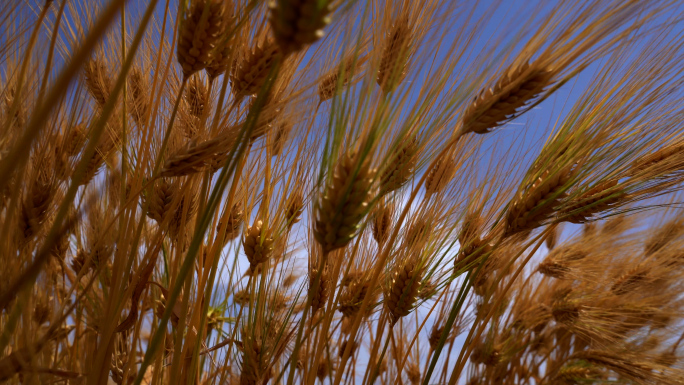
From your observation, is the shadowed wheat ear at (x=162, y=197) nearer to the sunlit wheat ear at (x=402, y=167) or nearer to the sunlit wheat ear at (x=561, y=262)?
the sunlit wheat ear at (x=402, y=167)

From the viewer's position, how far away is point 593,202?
0.96 meters

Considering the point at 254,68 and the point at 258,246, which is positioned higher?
the point at 254,68

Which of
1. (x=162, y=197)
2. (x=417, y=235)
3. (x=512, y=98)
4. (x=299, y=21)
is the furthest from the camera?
(x=417, y=235)

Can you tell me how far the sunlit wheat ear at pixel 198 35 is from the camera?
0.68 meters

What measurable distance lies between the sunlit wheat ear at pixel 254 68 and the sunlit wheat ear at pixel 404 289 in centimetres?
48

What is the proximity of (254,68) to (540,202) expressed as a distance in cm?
61

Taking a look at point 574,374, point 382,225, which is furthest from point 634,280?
point 382,225

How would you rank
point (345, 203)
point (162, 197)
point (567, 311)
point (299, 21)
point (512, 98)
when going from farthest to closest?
point (567, 311), point (162, 197), point (512, 98), point (345, 203), point (299, 21)

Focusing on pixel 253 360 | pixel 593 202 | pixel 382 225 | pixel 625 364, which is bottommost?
pixel 253 360

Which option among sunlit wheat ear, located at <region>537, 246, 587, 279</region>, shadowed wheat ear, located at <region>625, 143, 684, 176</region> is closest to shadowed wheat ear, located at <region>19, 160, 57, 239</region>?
shadowed wheat ear, located at <region>625, 143, 684, 176</region>

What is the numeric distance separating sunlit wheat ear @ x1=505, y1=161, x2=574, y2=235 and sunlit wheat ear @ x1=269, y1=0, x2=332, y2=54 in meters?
0.63

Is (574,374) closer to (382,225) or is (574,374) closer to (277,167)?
(382,225)

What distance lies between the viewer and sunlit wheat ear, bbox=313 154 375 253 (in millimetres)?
576

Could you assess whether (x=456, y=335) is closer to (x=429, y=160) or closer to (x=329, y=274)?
(x=329, y=274)
